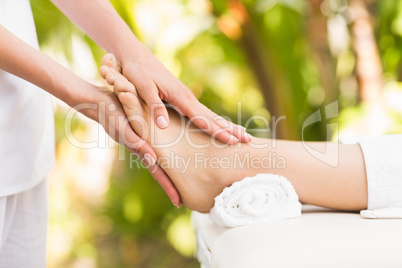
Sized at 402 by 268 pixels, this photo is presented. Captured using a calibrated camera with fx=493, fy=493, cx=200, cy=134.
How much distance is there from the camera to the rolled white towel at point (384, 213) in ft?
2.98

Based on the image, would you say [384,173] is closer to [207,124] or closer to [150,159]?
[207,124]

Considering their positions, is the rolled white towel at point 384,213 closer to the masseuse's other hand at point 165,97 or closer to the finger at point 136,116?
the masseuse's other hand at point 165,97

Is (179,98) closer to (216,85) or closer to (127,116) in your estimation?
(127,116)

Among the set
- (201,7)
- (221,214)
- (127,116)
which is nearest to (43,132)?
(127,116)

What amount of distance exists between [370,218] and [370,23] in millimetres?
1620

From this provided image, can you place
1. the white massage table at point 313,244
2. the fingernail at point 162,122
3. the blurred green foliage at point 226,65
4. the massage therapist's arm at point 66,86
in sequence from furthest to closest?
the blurred green foliage at point 226,65, the fingernail at point 162,122, the massage therapist's arm at point 66,86, the white massage table at point 313,244

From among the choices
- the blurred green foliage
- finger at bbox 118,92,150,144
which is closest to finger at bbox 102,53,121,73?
finger at bbox 118,92,150,144

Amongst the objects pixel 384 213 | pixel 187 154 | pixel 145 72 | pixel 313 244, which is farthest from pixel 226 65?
pixel 313 244

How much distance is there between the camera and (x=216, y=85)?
281 centimetres

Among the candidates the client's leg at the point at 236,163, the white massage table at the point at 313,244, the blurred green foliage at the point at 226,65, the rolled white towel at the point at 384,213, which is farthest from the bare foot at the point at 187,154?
the blurred green foliage at the point at 226,65

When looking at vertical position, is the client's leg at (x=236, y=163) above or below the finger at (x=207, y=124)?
below

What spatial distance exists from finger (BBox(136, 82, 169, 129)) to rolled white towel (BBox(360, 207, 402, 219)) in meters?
0.43

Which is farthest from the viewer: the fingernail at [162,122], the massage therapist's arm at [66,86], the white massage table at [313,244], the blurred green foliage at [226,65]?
the blurred green foliage at [226,65]

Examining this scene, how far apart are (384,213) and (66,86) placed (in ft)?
2.14
